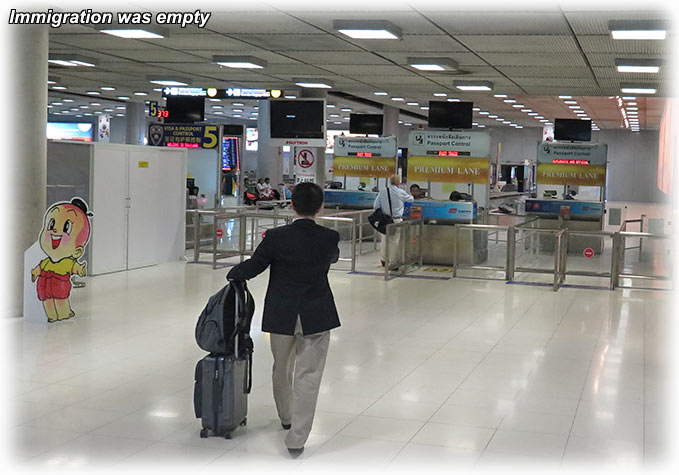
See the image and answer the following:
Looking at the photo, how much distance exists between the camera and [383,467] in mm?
4445

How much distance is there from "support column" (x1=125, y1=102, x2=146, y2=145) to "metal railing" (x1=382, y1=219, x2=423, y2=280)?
14937 millimetres

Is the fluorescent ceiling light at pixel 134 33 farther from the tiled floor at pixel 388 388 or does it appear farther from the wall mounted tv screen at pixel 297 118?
the wall mounted tv screen at pixel 297 118

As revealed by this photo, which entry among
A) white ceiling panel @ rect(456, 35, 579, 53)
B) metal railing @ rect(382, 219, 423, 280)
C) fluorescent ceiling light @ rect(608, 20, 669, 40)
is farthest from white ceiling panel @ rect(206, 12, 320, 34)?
metal railing @ rect(382, 219, 423, 280)

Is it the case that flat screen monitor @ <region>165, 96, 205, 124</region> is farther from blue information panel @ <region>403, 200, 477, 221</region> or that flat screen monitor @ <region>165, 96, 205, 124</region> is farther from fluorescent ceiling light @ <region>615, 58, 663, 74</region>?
fluorescent ceiling light @ <region>615, 58, 663, 74</region>

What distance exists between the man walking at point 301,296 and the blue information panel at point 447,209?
364 inches

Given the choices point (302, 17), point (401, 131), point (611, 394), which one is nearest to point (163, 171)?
point (302, 17)

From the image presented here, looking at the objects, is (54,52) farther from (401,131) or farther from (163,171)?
(401,131)

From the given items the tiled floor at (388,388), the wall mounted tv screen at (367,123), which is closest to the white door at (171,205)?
the tiled floor at (388,388)

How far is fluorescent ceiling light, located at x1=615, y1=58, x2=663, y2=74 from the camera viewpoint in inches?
402

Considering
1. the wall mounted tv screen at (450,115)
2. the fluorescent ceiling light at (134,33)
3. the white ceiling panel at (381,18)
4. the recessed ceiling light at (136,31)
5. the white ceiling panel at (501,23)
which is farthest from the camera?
the wall mounted tv screen at (450,115)

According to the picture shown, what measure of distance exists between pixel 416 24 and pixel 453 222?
18.9 feet

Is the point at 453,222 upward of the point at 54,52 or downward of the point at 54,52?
downward

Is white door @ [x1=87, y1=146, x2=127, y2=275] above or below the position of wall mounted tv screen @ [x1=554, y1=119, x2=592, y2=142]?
below

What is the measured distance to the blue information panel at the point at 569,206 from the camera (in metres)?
16.6
